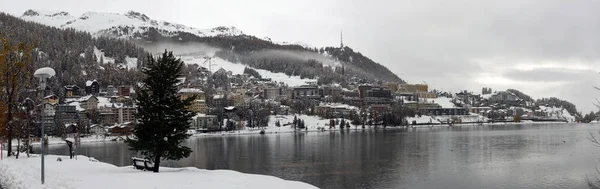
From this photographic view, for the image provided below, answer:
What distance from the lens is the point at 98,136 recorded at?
389 feet

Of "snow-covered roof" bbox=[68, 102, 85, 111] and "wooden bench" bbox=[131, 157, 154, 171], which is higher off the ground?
"snow-covered roof" bbox=[68, 102, 85, 111]

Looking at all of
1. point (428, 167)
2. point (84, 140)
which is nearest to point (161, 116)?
point (428, 167)

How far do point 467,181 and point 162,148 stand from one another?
80.9 feet

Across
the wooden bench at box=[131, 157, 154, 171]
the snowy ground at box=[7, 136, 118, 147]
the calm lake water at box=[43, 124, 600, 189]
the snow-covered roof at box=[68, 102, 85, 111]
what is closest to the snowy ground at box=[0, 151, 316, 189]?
the wooden bench at box=[131, 157, 154, 171]

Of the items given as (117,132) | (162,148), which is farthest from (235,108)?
(162,148)

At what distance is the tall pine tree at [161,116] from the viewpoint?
25125 mm

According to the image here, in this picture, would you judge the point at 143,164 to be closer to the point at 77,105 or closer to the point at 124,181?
the point at 124,181

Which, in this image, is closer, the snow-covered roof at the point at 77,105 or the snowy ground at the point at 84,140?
the snowy ground at the point at 84,140

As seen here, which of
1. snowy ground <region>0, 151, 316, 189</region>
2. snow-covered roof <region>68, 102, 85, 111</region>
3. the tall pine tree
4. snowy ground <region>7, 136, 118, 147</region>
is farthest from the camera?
snow-covered roof <region>68, 102, 85, 111</region>

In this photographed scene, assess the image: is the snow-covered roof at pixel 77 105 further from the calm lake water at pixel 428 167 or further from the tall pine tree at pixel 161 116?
the tall pine tree at pixel 161 116

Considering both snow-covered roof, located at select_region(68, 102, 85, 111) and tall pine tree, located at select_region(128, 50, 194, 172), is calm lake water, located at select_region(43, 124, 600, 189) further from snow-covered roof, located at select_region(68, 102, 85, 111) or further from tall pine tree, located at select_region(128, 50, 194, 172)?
snow-covered roof, located at select_region(68, 102, 85, 111)

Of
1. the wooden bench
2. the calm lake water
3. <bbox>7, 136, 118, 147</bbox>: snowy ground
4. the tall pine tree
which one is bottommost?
<bbox>7, 136, 118, 147</bbox>: snowy ground

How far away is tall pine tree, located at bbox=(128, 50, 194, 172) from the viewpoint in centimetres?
2512

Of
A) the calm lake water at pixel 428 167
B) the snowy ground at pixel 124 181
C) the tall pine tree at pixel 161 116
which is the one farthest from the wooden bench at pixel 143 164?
the calm lake water at pixel 428 167
